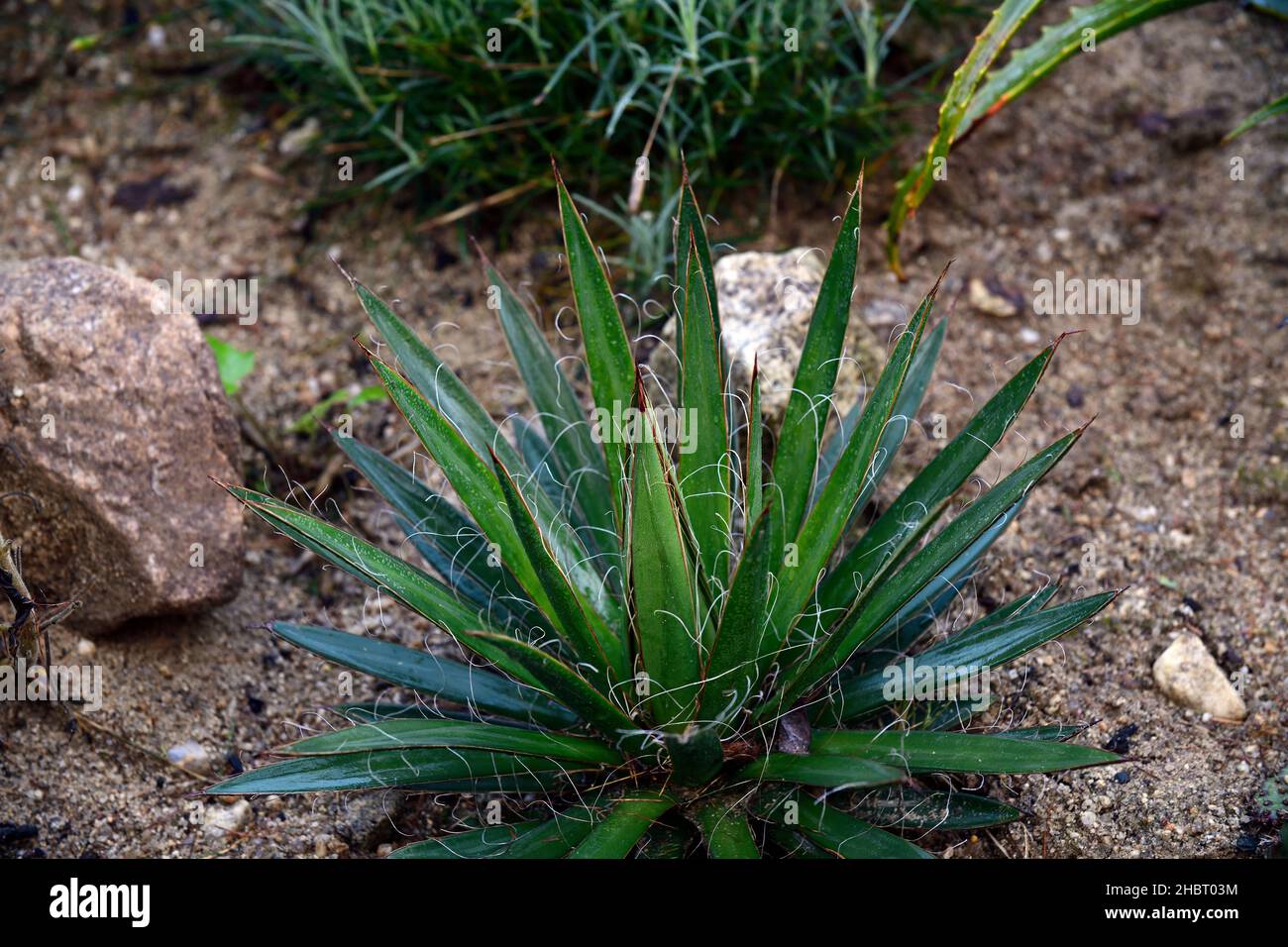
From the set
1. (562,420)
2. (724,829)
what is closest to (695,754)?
(724,829)

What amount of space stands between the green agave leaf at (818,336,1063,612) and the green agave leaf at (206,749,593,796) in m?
0.60

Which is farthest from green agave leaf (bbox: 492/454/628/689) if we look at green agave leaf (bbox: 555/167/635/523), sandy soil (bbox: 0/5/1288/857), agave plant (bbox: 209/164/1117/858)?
sandy soil (bbox: 0/5/1288/857)

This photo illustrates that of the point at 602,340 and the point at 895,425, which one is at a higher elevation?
the point at 602,340

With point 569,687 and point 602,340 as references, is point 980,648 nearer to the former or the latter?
point 569,687

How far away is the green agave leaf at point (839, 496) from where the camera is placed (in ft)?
6.36

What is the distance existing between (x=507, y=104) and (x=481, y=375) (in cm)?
83

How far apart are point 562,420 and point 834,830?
3.23ft

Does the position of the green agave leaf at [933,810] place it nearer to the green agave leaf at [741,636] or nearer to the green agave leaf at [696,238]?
the green agave leaf at [741,636]

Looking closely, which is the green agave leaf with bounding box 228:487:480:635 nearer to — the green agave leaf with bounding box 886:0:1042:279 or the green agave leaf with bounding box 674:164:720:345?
the green agave leaf with bounding box 674:164:720:345

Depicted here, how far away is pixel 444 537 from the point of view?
221 cm

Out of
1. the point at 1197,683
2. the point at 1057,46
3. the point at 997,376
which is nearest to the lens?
the point at 1197,683

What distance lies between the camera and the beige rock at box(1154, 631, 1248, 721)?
7.45 feet

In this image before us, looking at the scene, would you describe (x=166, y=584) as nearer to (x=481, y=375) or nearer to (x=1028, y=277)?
(x=481, y=375)

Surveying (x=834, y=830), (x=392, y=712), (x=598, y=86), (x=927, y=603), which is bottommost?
(x=392, y=712)
